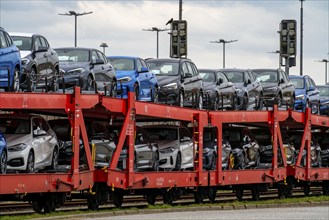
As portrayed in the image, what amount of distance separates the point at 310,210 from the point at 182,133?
517cm

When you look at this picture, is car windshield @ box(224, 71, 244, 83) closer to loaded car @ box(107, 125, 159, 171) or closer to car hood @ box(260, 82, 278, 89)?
car hood @ box(260, 82, 278, 89)

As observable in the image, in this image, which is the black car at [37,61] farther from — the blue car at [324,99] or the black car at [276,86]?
the blue car at [324,99]

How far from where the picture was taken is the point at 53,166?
2447cm

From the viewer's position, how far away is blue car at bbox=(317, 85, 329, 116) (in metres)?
46.1

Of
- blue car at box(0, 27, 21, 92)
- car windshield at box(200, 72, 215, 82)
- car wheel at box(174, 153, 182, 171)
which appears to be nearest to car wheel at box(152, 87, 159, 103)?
car wheel at box(174, 153, 182, 171)

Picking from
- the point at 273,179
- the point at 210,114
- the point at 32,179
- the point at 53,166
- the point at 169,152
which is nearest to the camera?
the point at 32,179

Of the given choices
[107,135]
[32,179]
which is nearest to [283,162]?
[107,135]

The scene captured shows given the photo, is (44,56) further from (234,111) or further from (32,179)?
(234,111)

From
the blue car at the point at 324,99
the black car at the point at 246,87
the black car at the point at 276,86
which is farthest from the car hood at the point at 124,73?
the blue car at the point at 324,99

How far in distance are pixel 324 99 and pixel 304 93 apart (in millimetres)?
4320

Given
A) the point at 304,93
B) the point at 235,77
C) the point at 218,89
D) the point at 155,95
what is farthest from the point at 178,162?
the point at 304,93

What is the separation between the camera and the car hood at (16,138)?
22.6 meters

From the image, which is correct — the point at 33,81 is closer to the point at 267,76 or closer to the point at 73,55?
the point at 73,55

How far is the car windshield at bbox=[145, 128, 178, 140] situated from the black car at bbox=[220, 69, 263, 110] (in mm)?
6007
